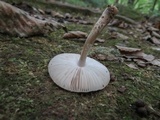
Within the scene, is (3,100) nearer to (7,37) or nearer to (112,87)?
(112,87)

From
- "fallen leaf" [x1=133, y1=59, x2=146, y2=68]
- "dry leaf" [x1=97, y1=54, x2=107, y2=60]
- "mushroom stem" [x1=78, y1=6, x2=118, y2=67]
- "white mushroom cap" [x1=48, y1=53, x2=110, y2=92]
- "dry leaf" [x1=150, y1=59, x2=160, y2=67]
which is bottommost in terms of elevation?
"dry leaf" [x1=150, y1=59, x2=160, y2=67]

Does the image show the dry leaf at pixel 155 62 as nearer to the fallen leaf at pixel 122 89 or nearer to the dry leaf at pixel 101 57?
the dry leaf at pixel 101 57

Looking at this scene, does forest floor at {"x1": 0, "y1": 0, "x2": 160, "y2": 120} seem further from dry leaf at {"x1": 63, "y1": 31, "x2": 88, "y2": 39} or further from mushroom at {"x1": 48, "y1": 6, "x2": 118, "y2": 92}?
dry leaf at {"x1": 63, "y1": 31, "x2": 88, "y2": 39}

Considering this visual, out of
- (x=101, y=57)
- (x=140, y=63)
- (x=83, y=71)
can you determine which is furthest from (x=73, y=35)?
(x=83, y=71)

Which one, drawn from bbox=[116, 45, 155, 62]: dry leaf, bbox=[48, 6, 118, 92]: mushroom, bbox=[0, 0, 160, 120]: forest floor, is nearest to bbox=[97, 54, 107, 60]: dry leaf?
bbox=[0, 0, 160, 120]: forest floor

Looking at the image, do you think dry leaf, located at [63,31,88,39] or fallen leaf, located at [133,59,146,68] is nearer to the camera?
fallen leaf, located at [133,59,146,68]

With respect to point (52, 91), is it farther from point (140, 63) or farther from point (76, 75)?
point (140, 63)

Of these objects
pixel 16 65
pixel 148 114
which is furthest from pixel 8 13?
pixel 148 114

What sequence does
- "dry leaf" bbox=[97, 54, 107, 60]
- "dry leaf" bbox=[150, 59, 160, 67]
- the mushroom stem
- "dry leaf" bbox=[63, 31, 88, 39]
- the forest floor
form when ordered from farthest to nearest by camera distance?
"dry leaf" bbox=[63, 31, 88, 39], "dry leaf" bbox=[150, 59, 160, 67], "dry leaf" bbox=[97, 54, 107, 60], the mushroom stem, the forest floor
